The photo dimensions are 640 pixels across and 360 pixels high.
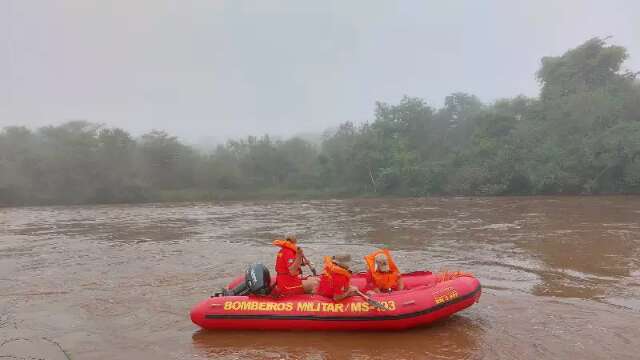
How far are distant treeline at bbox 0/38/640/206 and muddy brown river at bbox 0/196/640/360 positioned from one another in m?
8.20

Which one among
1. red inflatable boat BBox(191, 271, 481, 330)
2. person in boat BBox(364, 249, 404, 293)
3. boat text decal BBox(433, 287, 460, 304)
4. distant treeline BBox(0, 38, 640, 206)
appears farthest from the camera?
distant treeline BBox(0, 38, 640, 206)

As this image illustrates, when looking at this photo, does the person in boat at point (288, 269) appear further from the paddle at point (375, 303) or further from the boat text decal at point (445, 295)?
the boat text decal at point (445, 295)

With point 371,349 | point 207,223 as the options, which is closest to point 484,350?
point 371,349

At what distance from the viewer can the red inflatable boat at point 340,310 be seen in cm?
687

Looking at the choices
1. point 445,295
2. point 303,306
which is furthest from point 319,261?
point 445,295

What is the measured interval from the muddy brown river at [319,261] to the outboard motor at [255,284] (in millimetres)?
551

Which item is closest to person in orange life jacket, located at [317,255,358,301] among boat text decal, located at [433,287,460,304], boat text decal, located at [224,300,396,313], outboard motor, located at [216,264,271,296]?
boat text decal, located at [224,300,396,313]

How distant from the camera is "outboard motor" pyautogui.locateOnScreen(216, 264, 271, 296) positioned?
7.34m

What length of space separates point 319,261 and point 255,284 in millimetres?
5330

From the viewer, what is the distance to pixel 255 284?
7359mm

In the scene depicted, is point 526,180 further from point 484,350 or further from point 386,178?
point 484,350

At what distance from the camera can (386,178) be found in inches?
1428

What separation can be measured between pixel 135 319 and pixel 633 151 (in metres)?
26.1

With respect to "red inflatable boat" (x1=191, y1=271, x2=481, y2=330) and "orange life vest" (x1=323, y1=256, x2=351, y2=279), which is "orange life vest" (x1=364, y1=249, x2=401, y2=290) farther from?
"orange life vest" (x1=323, y1=256, x2=351, y2=279)
